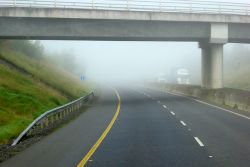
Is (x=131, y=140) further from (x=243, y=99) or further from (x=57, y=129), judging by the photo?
(x=243, y=99)

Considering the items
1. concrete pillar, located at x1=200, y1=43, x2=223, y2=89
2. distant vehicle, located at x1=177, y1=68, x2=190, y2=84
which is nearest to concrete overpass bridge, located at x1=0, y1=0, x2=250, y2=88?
concrete pillar, located at x1=200, y1=43, x2=223, y2=89

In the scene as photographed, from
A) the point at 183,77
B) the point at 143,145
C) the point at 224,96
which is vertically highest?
the point at 183,77

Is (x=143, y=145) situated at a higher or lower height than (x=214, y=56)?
lower

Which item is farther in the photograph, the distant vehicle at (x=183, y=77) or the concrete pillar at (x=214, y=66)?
the distant vehicle at (x=183, y=77)

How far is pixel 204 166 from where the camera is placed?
10.4m

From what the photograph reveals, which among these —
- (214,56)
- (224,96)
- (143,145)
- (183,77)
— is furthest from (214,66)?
(183,77)

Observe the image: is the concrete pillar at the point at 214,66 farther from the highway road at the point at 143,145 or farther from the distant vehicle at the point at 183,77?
the distant vehicle at the point at 183,77

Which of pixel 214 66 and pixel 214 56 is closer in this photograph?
pixel 214 66

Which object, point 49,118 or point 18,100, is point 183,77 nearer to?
point 18,100

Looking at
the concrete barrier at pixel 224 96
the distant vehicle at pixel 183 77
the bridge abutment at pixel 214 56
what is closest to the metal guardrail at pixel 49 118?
the concrete barrier at pixel 224 96

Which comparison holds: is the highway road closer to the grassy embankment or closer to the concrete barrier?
the grassy embankment

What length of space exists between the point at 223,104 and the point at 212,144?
2079cm


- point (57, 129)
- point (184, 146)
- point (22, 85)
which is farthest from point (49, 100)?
point (184, 146)

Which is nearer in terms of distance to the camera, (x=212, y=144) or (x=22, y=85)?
(x=212, y=144)
